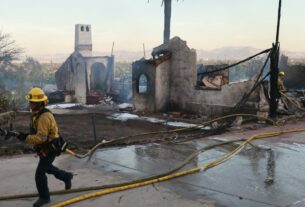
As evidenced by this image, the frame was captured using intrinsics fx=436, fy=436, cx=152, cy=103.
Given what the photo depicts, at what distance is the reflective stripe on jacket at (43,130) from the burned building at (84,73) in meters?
18.5

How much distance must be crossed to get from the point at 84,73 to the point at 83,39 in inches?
137

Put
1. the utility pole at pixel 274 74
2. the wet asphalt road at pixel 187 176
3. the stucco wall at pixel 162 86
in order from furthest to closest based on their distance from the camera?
the stucco wall at pixel 162 86
the utility pole at pixel 274 74
the wet asphalt road at pixel 187 176

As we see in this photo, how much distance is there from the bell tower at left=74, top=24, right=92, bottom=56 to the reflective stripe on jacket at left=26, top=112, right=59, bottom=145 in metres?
22.3

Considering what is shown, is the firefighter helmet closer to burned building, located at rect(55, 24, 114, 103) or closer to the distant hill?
burned building, located at rect(55, 24, 114, 103)

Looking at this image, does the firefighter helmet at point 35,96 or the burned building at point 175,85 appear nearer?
the firefighter helmet at point 35,96

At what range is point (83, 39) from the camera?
28.4 meters

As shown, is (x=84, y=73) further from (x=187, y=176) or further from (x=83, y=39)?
(x=187, y=176)

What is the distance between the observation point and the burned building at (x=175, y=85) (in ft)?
53.7

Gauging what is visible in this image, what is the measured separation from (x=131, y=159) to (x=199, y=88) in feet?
28.1

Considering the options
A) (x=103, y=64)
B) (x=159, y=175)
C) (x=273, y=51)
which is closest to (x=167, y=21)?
(x=103, y=64)

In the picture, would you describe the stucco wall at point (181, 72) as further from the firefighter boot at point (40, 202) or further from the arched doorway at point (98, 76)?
the firefighter boot at point (40, 202)

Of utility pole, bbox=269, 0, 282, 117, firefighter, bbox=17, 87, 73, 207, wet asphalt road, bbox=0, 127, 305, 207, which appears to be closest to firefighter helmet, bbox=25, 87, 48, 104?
firefighter, bbox=17, 87, 73, 207

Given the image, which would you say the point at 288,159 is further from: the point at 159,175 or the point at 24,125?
the point at 24,125

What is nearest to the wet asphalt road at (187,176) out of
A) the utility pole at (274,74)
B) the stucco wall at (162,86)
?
the utility pole at (274,74)
